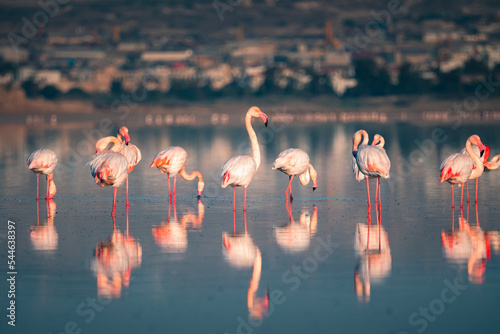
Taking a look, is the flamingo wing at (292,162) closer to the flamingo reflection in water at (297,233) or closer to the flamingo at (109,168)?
the flamingo reflection in water at (297,233)

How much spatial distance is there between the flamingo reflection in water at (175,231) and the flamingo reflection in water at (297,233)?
1231 mm

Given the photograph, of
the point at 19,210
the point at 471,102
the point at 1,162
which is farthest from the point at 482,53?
the point at 19,210

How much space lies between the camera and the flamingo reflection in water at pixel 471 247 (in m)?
10.3

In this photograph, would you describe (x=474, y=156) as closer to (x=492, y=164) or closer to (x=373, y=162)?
(x=492, y=164)

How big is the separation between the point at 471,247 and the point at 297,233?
7.86 ft

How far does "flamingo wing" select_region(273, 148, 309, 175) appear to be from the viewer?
1602 cm

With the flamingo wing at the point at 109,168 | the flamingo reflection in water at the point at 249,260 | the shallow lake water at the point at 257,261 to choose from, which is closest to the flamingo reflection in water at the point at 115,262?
the shallow lake water at the point at 257,261

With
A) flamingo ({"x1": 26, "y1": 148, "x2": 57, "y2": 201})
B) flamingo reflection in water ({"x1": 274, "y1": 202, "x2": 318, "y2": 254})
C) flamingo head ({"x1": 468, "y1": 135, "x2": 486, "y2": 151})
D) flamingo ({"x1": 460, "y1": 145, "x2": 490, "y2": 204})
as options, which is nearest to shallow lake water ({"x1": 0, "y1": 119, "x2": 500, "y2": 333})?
flamingo reflection in water ({"x1": 274, "y1": 202, "x2": 318, "y2": 254})

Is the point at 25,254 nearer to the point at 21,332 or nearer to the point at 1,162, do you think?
the point at 21,332

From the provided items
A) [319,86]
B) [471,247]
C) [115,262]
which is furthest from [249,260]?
[319,86]

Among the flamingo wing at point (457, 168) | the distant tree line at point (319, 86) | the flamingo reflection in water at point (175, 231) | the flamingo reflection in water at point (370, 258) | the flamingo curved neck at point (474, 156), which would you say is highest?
the distant tree line at point (319, 86)

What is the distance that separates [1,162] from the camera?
84.7 ft

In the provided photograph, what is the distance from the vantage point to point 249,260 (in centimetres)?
1088

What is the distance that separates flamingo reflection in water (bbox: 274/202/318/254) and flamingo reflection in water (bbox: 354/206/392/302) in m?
0.64
